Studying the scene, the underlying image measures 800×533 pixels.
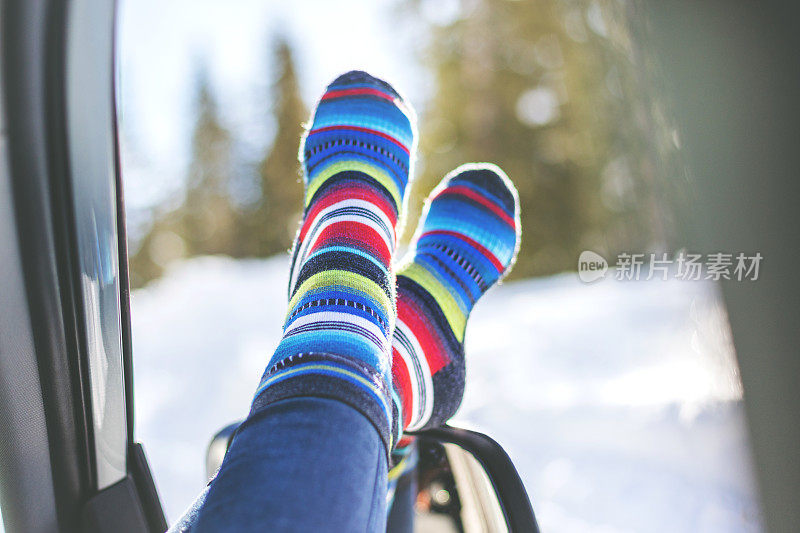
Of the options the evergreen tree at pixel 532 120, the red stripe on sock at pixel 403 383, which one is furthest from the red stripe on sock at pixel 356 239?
the evergreen tree at pixel 532 120

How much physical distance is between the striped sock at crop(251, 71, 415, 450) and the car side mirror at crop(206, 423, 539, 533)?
0.38 ft

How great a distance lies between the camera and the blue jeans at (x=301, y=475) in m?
0.36

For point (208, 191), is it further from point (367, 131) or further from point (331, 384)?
point (331, 384)

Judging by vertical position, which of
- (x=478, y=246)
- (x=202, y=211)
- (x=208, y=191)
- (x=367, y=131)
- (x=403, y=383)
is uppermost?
(x=208, y=191)

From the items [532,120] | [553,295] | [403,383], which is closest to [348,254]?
[403,383]

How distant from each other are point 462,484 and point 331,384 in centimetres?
22

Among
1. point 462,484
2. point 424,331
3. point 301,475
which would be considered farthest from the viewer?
point 424,331

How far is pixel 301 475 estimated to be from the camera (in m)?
0.38

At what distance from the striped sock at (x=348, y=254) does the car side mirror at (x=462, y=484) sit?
4.6 inches

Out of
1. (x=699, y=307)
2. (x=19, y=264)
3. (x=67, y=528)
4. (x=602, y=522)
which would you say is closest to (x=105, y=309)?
(x=19, y=264)

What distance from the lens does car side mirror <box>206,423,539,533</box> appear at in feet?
1.73

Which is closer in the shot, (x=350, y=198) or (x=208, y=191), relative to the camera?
(x=350, y=198)

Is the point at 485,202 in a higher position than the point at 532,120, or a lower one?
lower

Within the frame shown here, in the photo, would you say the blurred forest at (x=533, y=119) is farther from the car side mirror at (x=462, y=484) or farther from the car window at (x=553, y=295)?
the car side mirror at (x=462, y=484)
